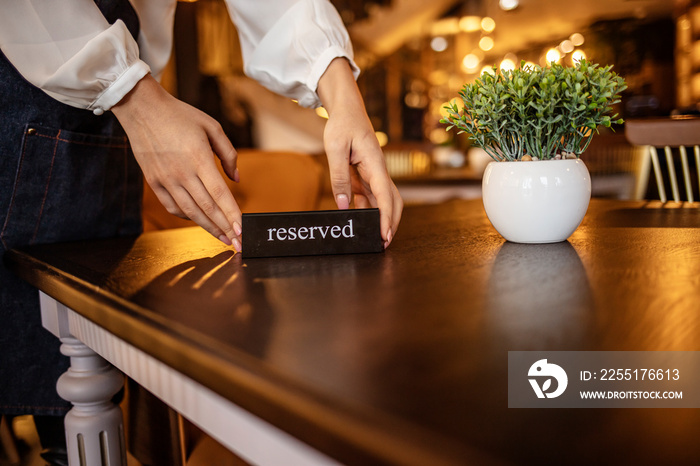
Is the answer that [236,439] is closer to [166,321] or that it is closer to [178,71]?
[166,321]

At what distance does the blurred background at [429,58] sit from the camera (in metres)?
5.14

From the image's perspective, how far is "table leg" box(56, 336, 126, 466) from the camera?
0.63 metres

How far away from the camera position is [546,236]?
66 cm

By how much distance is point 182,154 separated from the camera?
2.03 feet

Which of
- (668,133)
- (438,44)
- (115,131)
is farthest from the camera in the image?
(438,44)

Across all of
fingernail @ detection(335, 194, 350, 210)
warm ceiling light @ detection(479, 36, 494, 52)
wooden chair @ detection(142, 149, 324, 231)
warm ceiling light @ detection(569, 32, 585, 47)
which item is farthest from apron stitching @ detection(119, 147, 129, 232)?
warm ceiling light @ detection(569, 32, 585, 47)

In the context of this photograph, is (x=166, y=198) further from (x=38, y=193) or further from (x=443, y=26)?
(x=443, y=26)

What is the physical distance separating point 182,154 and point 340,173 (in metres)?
0.19

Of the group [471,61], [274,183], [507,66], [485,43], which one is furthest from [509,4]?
[471,61]

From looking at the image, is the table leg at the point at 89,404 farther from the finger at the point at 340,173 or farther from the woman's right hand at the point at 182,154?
the finger at the point at 340,173

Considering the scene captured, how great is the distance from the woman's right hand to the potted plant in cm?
27

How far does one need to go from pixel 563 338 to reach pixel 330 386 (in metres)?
0.14

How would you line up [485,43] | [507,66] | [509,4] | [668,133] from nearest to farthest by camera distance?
[668,133] → [509,4] → [485,43] → [507,66]

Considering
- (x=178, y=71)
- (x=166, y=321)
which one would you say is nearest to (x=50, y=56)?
(x=166, y=321)
